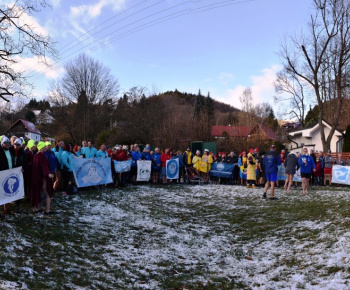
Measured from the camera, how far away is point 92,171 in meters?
14.8

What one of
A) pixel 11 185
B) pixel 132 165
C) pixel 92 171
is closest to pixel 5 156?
pixel 11 185

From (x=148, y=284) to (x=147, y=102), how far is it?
43.0 meters

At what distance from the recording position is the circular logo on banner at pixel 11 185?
916 centimetres

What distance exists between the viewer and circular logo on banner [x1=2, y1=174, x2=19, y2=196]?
361 inches

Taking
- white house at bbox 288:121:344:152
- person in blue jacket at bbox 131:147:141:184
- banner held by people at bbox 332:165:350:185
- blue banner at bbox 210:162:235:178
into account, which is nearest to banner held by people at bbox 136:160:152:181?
person in blue jacket at bbox 131:147:141:184

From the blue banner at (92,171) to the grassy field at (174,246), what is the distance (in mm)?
1812

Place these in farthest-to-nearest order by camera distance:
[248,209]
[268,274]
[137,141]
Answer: [137,141]
[248,209]
[268,274]

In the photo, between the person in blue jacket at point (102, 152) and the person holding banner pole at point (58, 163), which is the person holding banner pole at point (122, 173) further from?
the person holding banner pole at point (58, 163)

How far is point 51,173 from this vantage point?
33.4 feet

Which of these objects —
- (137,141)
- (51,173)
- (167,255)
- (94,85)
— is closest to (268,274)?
(167,255)

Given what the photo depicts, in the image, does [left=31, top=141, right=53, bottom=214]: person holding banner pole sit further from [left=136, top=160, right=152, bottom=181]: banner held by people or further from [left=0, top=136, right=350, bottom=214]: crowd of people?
[left=136, top=160, right=152, bottom=181]: banner held by people

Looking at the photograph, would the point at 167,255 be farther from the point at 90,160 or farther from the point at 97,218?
the point at 90,160

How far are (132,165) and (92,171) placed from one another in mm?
2921

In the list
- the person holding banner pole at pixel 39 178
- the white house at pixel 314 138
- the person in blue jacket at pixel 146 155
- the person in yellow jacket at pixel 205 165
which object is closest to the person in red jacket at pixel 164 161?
the person in blue jacket at pixel 146 155
